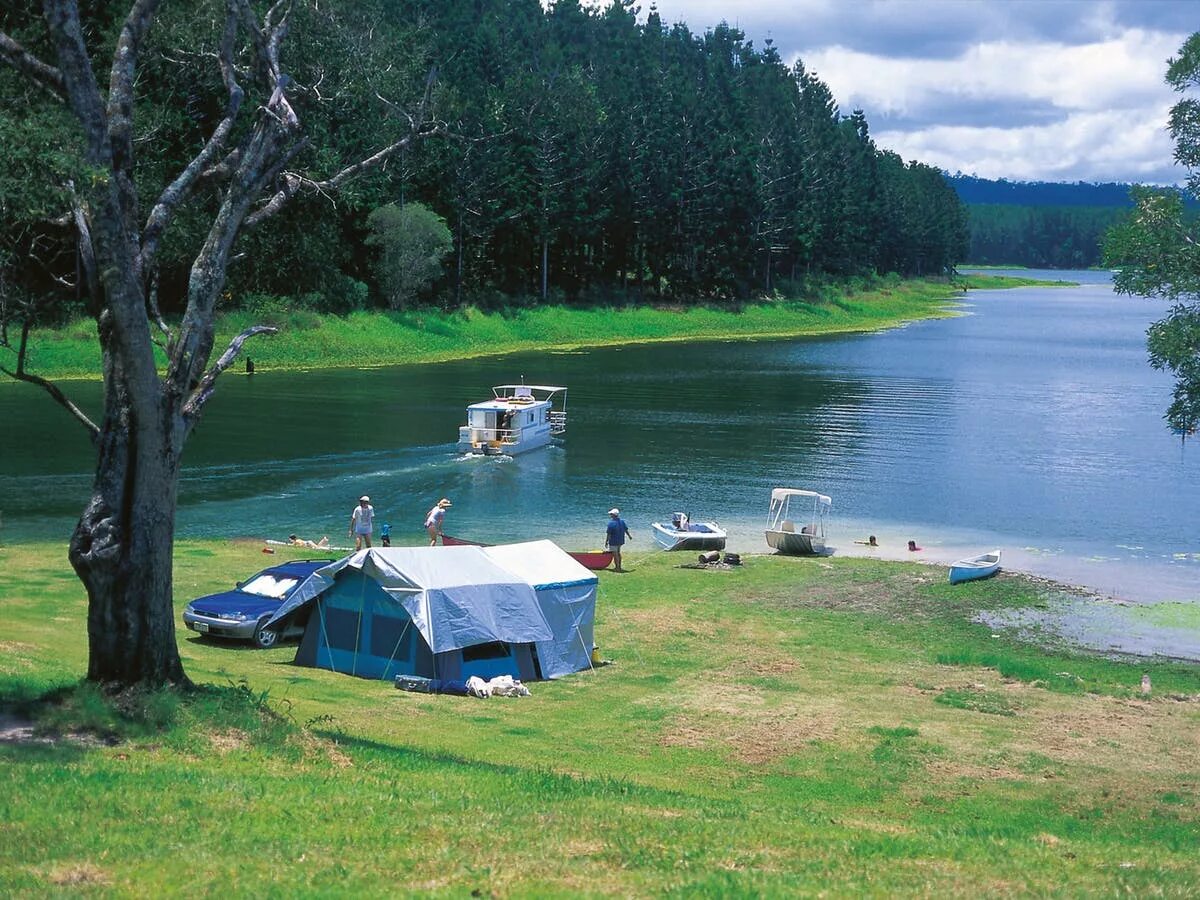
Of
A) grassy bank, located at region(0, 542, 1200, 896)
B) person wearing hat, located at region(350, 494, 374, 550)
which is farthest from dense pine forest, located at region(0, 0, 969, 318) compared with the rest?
grassy bank, located at region(0, 542, 1200, 896)

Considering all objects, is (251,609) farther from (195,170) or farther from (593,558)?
(593,558)

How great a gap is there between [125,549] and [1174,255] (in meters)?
22.1

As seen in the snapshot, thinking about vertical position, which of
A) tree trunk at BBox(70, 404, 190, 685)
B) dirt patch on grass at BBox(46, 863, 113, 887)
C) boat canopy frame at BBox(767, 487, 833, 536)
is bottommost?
boat canopy frame at BBox(767, 487, 833, 536)

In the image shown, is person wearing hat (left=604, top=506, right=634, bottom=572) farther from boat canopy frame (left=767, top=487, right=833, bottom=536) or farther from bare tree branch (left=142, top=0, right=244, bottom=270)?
bare tree branch (left=142, top=0, right=244, bottom=270)

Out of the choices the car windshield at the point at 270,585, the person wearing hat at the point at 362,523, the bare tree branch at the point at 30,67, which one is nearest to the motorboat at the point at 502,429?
the person wearing hat at the point at 362,523

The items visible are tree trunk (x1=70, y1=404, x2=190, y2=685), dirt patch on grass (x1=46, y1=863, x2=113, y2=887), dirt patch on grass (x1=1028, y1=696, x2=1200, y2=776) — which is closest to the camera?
dirt patch on grass (x1=46, y1=863, x2=113, y2=887)

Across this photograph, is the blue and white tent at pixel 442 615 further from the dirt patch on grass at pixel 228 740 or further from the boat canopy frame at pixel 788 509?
the boat canopy frame at pixel 788 509

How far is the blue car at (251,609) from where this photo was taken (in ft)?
85.1

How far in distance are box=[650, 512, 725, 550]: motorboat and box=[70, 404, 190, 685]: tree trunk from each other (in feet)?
78.9

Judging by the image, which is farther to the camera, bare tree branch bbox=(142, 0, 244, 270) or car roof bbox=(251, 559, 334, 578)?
car roof bbox=(251, 559, 334, 578)

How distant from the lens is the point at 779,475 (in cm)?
5378

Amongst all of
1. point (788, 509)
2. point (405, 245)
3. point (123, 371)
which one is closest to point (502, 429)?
point (788, 509)

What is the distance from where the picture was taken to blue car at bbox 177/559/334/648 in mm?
25953

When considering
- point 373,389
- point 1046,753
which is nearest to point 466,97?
point 373,389
